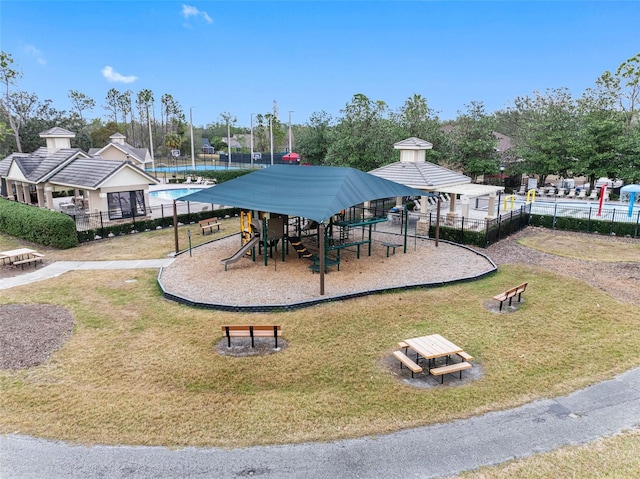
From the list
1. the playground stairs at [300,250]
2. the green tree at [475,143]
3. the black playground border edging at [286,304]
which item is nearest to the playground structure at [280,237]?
the playground stairs at [300,250]

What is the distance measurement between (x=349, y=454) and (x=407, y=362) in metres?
3.03

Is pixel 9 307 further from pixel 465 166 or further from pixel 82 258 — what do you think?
pixel 465 166

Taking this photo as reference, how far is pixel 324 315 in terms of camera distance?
42.8 ft

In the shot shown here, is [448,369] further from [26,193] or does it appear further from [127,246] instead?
[26,193]

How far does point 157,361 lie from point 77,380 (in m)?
1.71

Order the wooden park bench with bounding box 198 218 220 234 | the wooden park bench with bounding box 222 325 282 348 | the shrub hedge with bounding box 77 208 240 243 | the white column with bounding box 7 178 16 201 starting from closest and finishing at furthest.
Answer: the wooden park bench with bounding box 222 325 282 348 < the shrub hedge with bounding box 77 208 240 243 < the wooden park bench with bounding box 198 218 220 234 < the white column with bounding box 7 178 16 201

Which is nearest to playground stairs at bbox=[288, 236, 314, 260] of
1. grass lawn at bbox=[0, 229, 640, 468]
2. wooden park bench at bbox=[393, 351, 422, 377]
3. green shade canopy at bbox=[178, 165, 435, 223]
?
green shade canopy at bbox=[178, 165, 435, 223]

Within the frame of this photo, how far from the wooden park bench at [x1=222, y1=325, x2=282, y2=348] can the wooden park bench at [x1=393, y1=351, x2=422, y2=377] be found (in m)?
3.07

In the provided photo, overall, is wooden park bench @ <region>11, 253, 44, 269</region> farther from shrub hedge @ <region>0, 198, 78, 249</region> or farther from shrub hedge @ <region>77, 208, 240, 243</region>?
shrub hedge @ <region>77, 208, 240, 243</region>

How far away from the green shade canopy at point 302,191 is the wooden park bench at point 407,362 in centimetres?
554

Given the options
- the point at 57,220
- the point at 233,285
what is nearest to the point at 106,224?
the point at 57,220

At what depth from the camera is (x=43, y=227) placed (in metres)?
21.5

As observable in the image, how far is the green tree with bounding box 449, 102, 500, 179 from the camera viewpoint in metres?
38.2

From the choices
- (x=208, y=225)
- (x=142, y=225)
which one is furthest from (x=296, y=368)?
(x=142, y=225)
